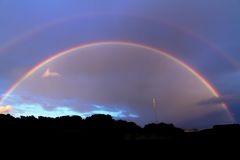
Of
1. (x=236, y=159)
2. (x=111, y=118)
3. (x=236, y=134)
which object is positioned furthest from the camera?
(x=111, y=118)

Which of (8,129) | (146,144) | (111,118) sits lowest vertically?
(146,144)

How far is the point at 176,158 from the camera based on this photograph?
83.3 ft

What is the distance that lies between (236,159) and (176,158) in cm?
457

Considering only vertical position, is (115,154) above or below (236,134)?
below

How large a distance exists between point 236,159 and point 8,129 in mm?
23880

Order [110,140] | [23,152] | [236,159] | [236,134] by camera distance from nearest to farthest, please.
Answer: [236,159] → [23,152] → [236,134] → [110,140]

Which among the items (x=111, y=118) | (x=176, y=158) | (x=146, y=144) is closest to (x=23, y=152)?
(x=146, y=144)

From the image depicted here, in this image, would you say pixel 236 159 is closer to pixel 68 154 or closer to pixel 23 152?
pixel 68 154

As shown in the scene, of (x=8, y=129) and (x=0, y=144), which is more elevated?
(x=8, y=129)

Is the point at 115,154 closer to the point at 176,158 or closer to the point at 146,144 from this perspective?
the point at 146,144

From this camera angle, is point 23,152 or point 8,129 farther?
point 8,129

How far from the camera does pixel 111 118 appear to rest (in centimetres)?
6669

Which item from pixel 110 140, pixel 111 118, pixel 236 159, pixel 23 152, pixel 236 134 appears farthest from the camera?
pixel 111 118

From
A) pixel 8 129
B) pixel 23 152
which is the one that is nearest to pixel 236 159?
pixel 23 152
